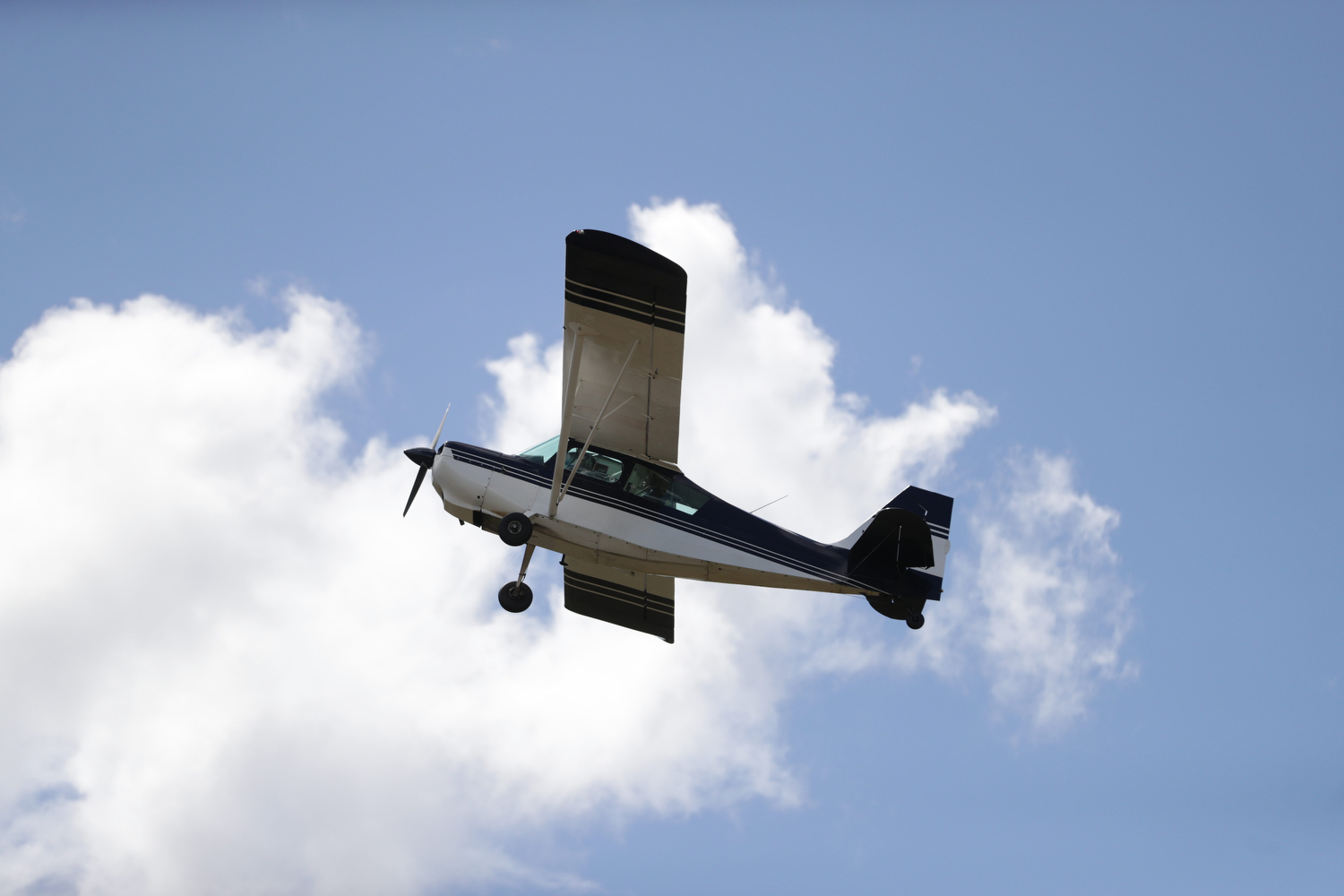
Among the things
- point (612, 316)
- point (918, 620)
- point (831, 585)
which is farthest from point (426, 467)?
point (918, 620)

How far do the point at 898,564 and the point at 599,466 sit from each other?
13.6 ft

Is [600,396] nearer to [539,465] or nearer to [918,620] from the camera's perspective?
[539,465]

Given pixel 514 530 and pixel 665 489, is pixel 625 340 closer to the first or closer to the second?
pixel 665 489

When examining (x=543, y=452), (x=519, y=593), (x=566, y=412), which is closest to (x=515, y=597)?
(x=519, y=593)

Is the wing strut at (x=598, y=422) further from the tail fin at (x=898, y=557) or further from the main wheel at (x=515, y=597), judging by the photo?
the tail fin at (x=898, y=557)

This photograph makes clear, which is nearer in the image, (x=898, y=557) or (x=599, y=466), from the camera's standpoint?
(x=898, y=557)

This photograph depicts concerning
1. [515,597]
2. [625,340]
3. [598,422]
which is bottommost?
[515,597]

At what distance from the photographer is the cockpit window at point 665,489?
14242mm

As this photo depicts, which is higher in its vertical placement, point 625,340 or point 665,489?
point 625,340

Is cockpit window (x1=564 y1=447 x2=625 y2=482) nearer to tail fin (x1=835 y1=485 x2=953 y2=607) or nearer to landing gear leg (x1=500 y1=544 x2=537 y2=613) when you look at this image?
landing gear leg (x1=500 y1=544 x2=537 y2=613)

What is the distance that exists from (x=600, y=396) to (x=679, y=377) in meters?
1.17

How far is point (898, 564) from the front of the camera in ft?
46.4

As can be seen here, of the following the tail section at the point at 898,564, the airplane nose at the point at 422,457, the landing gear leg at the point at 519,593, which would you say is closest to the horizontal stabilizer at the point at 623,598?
the landing gear leg at the point at 519,593

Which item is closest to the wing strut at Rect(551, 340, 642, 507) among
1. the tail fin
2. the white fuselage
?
the white fuselage
